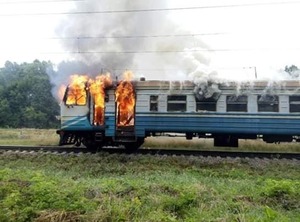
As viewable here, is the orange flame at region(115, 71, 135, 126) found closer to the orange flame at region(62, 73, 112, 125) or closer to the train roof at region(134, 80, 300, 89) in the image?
the train roof at region(134, 80, 300, 89)

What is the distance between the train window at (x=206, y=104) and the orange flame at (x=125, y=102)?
2.78 m

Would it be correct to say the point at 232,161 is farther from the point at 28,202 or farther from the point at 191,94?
the point at 28,202

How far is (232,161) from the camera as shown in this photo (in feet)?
43.7

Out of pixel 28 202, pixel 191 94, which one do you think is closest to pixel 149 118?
pixel 191 94

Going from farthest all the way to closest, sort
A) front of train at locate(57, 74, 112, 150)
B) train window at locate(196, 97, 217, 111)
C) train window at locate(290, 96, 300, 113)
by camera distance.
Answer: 1. front of train at locate(57, 74, 112, 150)
2. train window at locate(196, 97, 217, 111)
3. train window at locate(290, 96, 300, 113)

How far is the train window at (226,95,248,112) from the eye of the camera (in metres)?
15.9

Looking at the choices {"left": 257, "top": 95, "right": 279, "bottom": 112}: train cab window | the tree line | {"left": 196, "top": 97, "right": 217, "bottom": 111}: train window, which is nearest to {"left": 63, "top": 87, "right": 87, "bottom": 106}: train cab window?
{"left": 196, "top": 97, "right": 217, "bottom": 111}: train window

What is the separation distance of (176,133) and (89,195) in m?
9.48

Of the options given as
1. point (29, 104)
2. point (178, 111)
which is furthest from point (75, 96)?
point (29, 104)

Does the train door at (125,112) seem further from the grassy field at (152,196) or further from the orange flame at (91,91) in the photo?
the grassy field at (152,196)

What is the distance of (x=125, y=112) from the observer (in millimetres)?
16719

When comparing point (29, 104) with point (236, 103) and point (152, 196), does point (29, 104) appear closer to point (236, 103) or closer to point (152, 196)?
point (236, 103)

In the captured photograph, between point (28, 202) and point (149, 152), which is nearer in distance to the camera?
point (28, 202)

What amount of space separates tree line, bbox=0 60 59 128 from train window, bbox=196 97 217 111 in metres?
45.7
